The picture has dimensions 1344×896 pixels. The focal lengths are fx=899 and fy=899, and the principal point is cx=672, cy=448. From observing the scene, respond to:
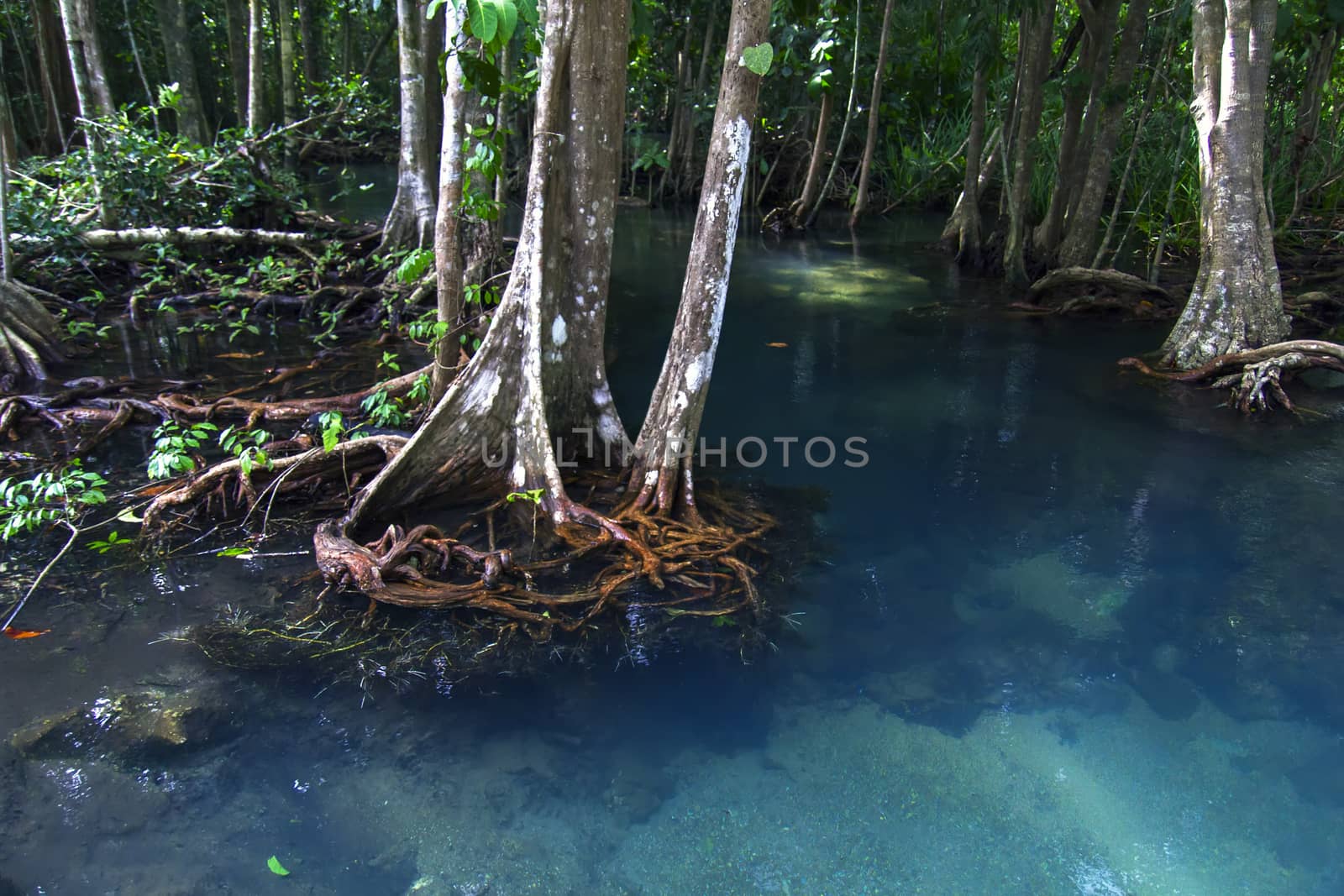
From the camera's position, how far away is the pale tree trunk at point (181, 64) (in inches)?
436

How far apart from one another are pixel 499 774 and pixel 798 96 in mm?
14816

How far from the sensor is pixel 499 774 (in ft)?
10.1

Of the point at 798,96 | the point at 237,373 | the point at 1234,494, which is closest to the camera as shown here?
the point at 1234,494

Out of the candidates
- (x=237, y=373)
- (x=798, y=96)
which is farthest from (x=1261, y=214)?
(x=798, y=96)

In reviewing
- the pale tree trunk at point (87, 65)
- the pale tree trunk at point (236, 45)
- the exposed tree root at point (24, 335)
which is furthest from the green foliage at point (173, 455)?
the pale tree trunk at point (236, 45)

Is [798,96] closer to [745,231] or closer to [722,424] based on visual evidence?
[745,231]

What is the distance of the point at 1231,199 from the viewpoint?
7.06m

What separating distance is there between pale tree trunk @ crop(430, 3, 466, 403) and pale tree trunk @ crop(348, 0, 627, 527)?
1.75 feet

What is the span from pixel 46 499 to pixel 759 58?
3985mm

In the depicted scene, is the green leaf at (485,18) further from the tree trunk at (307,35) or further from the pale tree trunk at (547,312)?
the tree trunk at (307,35)

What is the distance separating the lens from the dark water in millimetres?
2750

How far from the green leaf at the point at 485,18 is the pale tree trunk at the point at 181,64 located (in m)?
9.91

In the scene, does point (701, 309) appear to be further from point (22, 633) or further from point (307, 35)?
point (307, 35)

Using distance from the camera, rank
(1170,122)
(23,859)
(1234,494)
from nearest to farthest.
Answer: (23,859), (1234,494), (1170,122)
